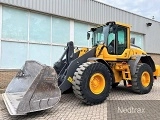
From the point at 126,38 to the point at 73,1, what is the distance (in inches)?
189

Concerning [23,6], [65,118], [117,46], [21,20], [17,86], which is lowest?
[65,118]

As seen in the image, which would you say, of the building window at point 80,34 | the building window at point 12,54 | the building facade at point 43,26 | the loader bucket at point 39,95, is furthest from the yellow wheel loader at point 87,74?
the building window at point 80,34

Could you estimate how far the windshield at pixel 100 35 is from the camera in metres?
8.48

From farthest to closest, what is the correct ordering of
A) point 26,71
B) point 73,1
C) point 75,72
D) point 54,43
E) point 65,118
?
point 73,1, point 54,43, point 26,71, point 75,72, point 65,118

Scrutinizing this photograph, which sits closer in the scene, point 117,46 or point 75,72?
point 75,72

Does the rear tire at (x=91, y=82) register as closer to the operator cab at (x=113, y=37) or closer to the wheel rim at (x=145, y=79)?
the operator cab at (x=113, y=37)

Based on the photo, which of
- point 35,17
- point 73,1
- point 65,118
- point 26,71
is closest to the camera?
point 65,118

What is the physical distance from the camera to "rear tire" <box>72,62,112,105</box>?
645cm

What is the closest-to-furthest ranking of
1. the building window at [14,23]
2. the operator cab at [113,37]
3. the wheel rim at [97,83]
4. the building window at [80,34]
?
the wheel rim at [97,83] < the operator cab at [113,37] < the building window at [14,23] < the building window at [80,34]

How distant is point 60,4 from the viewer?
1171cm

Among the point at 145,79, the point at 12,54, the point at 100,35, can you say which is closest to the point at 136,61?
the point at 145,79

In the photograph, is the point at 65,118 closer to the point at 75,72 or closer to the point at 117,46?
the point at 75,72

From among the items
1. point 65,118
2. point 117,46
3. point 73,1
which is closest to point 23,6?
point 73,1

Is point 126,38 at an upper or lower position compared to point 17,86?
upper
